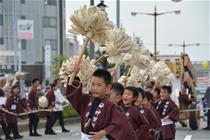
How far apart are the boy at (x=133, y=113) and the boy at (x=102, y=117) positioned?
1385 mm

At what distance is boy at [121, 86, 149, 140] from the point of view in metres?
6.83

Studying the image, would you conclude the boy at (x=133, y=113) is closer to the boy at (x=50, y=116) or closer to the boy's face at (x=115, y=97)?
the boy's face at (x=115, y=97)

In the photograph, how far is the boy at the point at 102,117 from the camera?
5211mm

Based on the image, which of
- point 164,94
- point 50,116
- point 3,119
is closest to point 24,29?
point 50,116

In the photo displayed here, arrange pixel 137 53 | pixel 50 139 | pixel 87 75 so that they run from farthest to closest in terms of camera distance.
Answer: pixel 50 139
pixel 137 53
pixel 87 75

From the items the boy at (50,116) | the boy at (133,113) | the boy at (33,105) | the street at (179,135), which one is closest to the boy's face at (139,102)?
the boy at (133,113)

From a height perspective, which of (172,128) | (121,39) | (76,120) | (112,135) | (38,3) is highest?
(38,3)

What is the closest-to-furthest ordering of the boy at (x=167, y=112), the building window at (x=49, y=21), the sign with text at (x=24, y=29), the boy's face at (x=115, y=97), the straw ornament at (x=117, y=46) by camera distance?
the boy's face at (x=115, y=97), the straw ornament at (x=117, y=46), the boy at (x=167, y=112), the sign with text at (x=24, y=29), the building window at (x=49, y=21)

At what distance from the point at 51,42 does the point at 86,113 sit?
5221 cm

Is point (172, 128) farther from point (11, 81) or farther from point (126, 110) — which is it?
point (11, 81)

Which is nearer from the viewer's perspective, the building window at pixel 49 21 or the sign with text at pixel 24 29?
the sign with text at pixel 24 29

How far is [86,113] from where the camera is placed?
5.40 metres

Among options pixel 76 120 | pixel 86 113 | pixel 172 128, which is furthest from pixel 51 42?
pixel 86 113

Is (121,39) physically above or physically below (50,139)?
above
